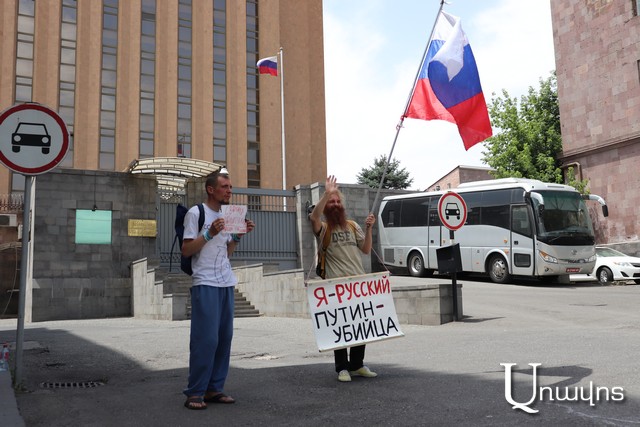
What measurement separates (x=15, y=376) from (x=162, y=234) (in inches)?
698

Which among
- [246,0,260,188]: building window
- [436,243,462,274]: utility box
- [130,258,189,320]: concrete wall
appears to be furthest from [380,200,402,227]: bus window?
[246,0,260,188]: building window

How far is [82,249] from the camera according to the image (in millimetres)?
21250

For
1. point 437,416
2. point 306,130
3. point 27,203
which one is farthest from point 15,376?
point 306,130

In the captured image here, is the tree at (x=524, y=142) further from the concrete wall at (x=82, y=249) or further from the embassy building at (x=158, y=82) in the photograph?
the concrete wall at (x=82, y=249)

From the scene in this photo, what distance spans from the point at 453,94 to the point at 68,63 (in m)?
39.7

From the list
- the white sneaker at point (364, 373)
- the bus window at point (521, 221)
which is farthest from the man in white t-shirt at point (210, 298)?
the bus window at point (521, 221)

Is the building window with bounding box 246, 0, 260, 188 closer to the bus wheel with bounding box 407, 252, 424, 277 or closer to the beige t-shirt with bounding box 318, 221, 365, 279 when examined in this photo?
the bus wheel with bounding box 407, 252, 424, 277

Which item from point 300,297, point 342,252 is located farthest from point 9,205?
point 342,252

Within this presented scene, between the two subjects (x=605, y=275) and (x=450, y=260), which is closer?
(x=450, y=260)

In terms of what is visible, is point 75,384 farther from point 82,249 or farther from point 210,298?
point 82,249

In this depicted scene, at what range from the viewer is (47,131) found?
242 inches

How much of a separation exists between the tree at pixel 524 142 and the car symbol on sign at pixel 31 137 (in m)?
33.7

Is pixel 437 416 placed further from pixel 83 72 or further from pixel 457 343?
pixel 83 72

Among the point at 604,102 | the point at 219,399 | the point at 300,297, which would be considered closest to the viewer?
the point at 219,399
